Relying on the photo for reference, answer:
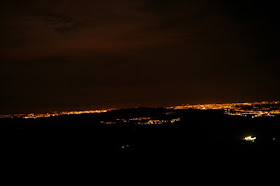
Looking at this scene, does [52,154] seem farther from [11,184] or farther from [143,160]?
[11,184]

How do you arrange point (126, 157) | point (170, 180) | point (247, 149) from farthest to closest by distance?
point (247, 149) → point (126, 157) → point (170, 180)

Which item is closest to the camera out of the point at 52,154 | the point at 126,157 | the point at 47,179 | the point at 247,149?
the point at 47,179

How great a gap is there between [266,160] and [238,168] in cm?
298

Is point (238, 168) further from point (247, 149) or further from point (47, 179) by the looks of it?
point (47, 179)

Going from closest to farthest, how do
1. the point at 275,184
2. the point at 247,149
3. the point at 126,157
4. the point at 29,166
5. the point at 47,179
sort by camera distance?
the point at 275,184, the point at 47,179, the point at 29,166, the point at 126,157, the point at 247,149

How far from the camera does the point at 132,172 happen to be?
698 inches

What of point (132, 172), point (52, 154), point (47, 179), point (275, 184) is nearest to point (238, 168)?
point (275, 184)

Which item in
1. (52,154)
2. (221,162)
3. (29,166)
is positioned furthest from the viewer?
(52,154)

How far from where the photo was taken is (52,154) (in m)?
26.0

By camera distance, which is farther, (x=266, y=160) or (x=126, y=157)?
(x=126, y=157)

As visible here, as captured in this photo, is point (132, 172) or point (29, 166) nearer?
point (132, 172)

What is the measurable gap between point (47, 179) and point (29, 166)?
175 inches

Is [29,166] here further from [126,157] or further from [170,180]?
[170,180]

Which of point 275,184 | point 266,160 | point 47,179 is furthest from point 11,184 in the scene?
point 266,160
